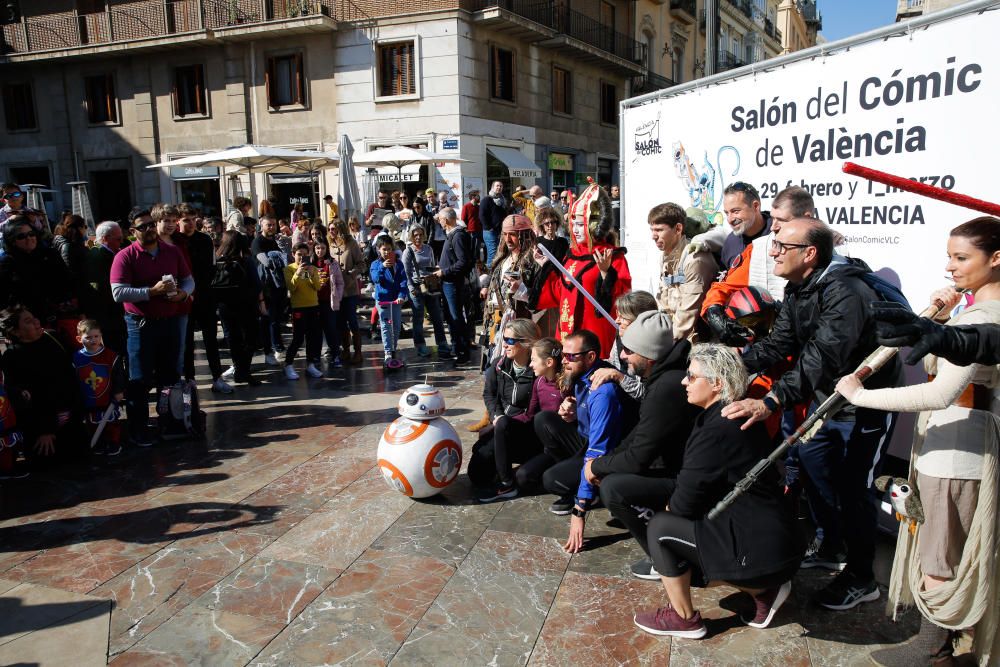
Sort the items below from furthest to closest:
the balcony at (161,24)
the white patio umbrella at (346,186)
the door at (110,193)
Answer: the door at (110,193) → the balcony at (161,24) → the white patio umbrella at (346,186)

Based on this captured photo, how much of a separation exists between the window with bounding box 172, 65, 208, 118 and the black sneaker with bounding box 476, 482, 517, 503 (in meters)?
22.1

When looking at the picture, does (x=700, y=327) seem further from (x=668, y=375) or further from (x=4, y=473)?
(x=4, y=473)

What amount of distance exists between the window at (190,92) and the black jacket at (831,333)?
23.5 metres

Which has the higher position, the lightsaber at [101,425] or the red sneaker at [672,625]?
the lightsaber at [101,425]

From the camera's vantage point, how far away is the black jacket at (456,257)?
8852mm

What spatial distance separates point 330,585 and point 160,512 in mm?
1709

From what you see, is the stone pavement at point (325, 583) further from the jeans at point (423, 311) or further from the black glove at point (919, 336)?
the jeans at point (423, 311)

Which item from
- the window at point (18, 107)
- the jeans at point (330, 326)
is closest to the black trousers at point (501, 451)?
the jeans at point (330, 326)

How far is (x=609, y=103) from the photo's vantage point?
2822 centimetres

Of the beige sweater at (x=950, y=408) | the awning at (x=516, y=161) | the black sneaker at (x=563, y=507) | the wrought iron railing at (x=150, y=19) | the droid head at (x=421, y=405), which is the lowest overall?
the black sneaker at (x=563, y=507)

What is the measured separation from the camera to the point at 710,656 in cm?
305

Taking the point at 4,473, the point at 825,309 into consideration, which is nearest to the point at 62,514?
the point at 4,473

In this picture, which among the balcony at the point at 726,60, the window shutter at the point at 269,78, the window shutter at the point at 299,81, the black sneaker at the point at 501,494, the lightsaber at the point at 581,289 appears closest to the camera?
Answer: the black sneaker at the point at 501,494

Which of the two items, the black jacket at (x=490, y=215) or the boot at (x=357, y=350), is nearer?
the boot at (x=357, y=350)
